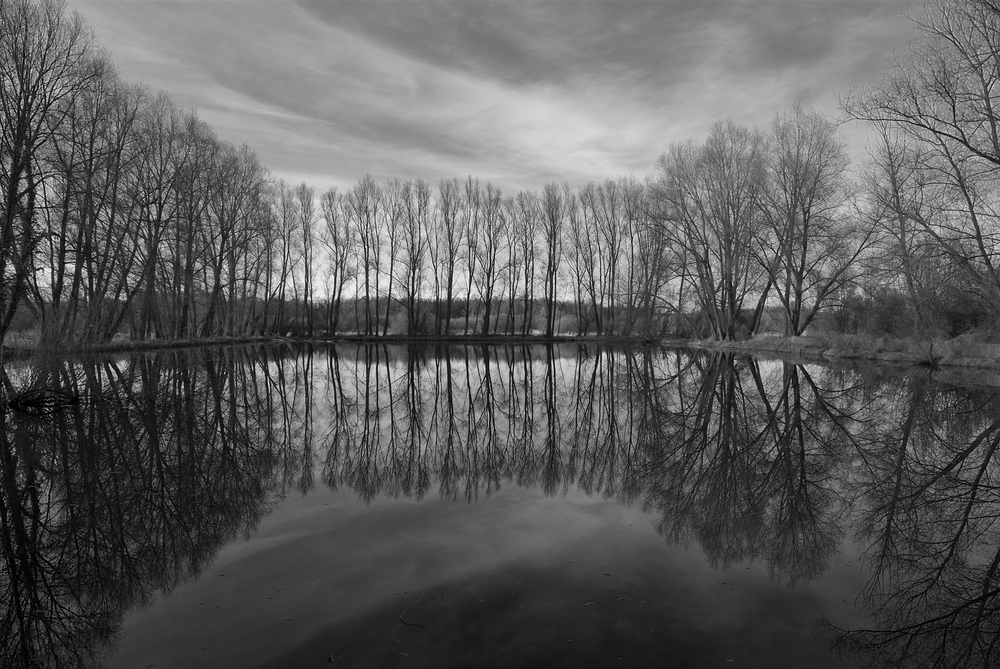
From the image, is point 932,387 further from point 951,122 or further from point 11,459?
point 11,459

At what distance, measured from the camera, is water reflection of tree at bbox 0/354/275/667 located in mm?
3439

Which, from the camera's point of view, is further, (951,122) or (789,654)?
(951,122)

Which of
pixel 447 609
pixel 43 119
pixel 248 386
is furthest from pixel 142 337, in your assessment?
pixel 447 609

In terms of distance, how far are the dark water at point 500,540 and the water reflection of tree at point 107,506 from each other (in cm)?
3

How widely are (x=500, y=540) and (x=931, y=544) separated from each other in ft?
11.8

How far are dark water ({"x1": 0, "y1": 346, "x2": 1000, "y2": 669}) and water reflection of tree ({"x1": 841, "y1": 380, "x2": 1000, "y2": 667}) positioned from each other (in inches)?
0.9

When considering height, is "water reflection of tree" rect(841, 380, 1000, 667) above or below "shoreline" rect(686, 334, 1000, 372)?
below

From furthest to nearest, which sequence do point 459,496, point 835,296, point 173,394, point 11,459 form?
point 835,296 → point 173,394 → point 11,459 → point 459,496

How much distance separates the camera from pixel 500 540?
460 cm

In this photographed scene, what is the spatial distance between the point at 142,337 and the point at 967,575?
Result: 32.8 metres

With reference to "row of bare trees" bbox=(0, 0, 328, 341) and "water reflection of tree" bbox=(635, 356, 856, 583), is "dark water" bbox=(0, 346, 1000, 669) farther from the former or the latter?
"row of bare trees" bbox=(0, 0, 328, 341)

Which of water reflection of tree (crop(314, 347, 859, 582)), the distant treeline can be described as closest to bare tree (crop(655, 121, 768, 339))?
the distant treeline

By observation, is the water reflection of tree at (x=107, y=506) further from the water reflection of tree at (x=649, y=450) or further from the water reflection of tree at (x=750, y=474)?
the water reflection of tree at (x=750, y=474)

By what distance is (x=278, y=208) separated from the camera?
4469cm
